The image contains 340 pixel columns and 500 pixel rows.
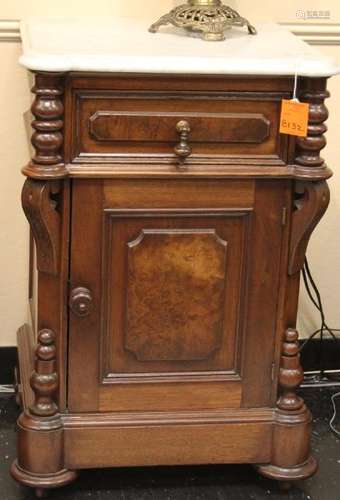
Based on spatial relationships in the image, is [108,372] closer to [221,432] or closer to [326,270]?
[221,432]

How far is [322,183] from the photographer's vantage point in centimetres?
192

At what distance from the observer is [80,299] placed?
6.39ft

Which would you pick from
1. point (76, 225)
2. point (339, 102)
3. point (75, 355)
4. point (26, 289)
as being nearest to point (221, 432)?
point (75, 355)

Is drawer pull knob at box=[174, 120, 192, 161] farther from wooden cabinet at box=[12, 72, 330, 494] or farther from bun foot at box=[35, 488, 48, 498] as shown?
bun foot at box=[35, 488, 48, 498]

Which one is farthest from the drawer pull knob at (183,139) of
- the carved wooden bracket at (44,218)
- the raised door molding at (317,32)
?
the raised door molding at (317,32)

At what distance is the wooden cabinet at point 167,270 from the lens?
186 cm

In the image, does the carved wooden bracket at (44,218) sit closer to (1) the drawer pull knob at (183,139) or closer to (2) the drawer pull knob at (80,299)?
(2) the drawer pull knob at (80,299)

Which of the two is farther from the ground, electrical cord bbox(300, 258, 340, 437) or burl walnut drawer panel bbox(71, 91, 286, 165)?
burl walnut drawer panel bbox(71, 91, 286, 165)

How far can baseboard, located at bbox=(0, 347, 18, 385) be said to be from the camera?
250 centimetres

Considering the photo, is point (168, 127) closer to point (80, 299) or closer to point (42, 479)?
point (80, 299)

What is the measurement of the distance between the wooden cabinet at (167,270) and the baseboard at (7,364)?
1.26 ft

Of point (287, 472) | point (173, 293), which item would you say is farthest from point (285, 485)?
point (173, 293)

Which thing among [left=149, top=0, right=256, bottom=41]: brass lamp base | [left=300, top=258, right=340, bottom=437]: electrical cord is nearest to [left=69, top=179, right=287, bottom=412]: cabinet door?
[left=149, top=0, right=256, bottom=41]: brass lamp base

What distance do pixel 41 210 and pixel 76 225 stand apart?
0.26ft
